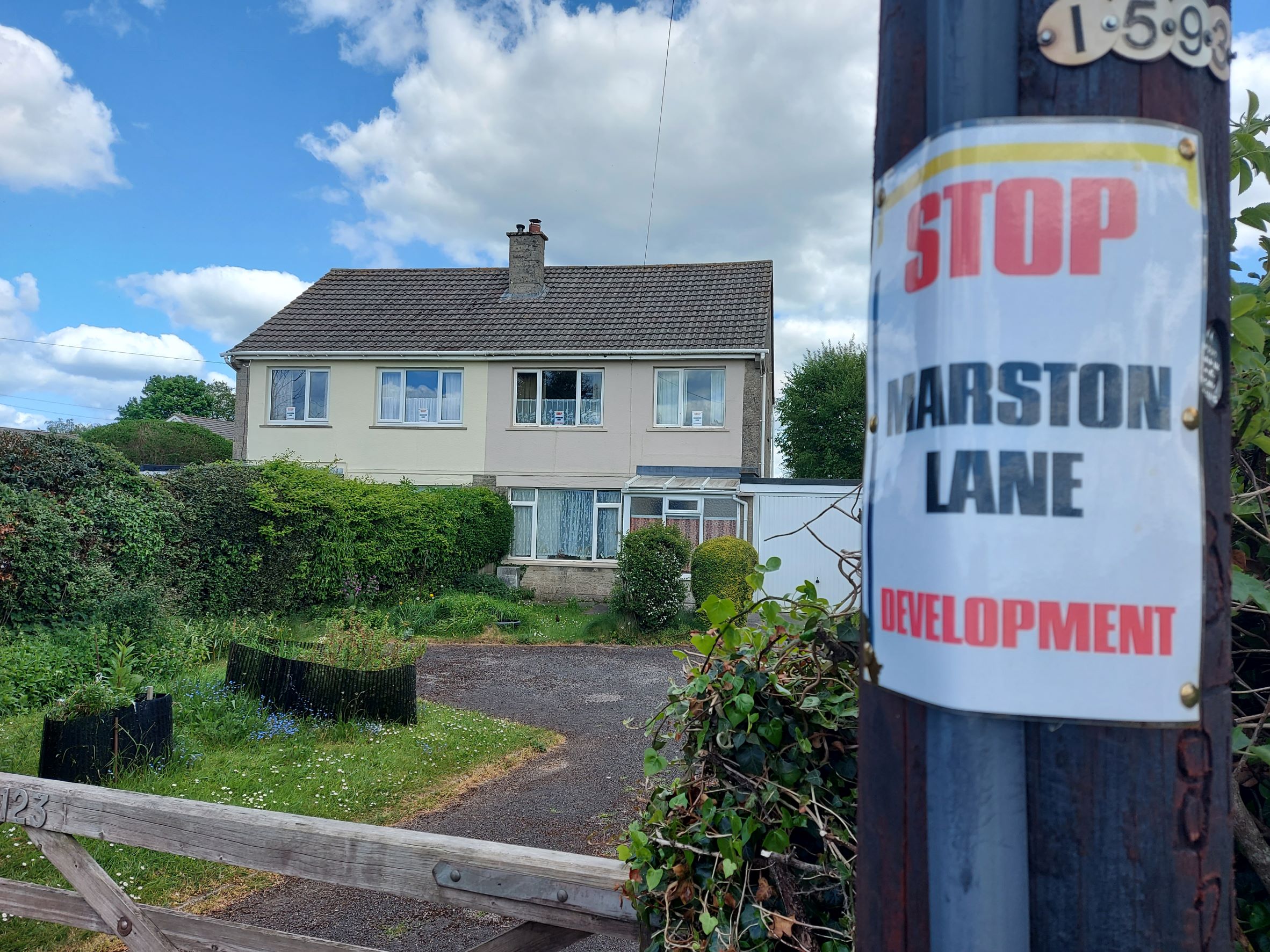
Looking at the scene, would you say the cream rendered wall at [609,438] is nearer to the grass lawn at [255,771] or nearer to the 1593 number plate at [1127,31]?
the grass lawn at [255,771]

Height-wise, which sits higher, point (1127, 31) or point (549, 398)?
point (549, 398)

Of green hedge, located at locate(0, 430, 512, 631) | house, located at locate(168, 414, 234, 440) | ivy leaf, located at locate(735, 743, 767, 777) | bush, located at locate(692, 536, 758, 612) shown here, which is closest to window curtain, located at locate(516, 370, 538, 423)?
green hedge, located at locate(0, 430, 512, 631)

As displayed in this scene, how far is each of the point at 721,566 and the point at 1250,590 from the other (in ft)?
47.5

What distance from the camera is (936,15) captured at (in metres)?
1.00

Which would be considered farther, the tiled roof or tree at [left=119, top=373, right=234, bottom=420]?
tree at [left=119, top=373, right=234, bottom=420]

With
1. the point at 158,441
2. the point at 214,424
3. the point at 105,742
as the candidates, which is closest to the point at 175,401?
the point at 214,424

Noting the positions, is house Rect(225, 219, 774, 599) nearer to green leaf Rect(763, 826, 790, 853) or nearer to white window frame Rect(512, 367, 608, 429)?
white window frame Rect(512, 367, 608, 429)

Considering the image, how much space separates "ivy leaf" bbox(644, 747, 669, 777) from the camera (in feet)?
6.11

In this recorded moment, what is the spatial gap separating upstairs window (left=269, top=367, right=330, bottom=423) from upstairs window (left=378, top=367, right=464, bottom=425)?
1616 mm

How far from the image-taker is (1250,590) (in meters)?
1.37

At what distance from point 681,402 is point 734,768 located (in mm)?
18925

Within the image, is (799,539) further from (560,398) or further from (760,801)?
(760,801)

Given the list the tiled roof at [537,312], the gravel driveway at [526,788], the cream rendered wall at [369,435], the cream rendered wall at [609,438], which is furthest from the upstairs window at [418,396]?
the gravel driveway at [526,788]

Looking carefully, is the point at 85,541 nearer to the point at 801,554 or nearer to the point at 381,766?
the point at 381,766
